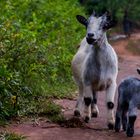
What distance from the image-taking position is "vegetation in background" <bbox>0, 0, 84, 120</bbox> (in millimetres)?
7793

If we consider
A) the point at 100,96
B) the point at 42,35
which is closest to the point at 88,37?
the point at 100,96

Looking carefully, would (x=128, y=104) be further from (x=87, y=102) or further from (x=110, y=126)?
(x=87, y=102)

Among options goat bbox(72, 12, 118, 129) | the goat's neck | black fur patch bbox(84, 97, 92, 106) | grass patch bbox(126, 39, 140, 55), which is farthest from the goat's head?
grass patch bbox(126, 39, 140, 55)

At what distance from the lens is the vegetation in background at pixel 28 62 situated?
779 cm

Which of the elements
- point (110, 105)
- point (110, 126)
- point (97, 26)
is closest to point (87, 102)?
point (110, 105)

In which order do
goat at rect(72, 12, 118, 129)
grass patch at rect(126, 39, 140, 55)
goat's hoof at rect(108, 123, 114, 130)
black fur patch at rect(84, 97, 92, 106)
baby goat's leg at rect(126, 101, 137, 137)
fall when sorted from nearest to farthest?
1. baby goat's leg at rect(126, 101, 137, 137)
2. goat at rect(72, 12, 118, 129)
3. goat's hoof at rect(108, 123, 114, 130)
4. black fur patch at rect(84, 97, 92, 106)
5. grass patch at rect(126, 39, 140, 55)

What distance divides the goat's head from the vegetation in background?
1.42 m

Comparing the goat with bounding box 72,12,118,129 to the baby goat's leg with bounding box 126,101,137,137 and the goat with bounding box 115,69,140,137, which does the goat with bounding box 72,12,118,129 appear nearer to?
the goat with bounding box 115,69,140,137

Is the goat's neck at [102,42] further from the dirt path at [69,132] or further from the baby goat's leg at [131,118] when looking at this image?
the dirt path at [69,132]

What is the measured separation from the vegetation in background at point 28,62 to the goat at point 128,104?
1561 mm

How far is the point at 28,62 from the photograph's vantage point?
29.9ft

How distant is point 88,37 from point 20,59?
2.25 metres

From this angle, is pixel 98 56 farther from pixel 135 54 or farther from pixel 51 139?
pixel 135 54

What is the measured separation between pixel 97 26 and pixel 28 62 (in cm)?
233
